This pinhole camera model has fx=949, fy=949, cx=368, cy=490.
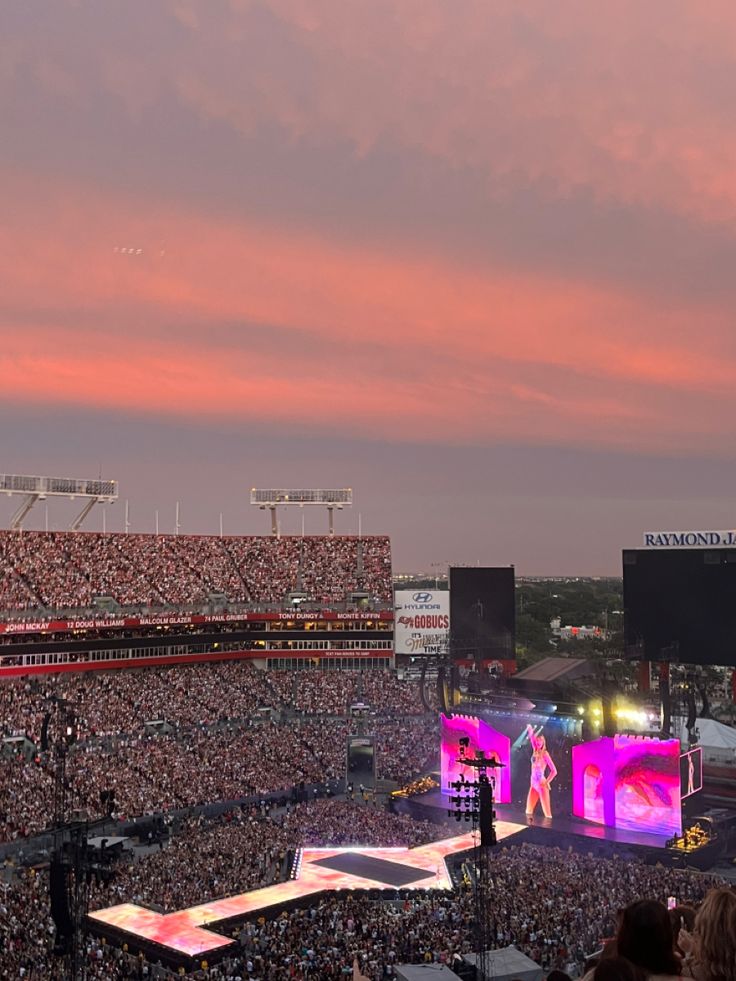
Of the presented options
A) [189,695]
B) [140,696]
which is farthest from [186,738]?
[189,695]

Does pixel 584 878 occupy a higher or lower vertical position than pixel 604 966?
lower

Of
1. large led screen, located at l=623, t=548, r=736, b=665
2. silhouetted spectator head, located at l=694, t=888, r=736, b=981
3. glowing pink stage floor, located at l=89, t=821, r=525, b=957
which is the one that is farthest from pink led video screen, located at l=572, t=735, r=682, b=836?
silhouetted spectator head, located at l=694, t=888, r=736, b=981

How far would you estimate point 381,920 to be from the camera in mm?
27531

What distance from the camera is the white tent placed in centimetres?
2264

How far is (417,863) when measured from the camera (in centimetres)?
3606

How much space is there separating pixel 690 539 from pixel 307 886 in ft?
81.0

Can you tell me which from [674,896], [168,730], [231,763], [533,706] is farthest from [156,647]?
[674,896]

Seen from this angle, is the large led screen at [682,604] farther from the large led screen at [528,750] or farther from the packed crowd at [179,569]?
the packed crowd at [179,569]

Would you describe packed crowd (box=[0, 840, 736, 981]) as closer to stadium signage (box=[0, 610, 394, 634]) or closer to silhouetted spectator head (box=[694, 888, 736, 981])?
silhouetted spectator head (box=[694, 888, 736, 981])

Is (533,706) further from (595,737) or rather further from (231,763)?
(231,763)

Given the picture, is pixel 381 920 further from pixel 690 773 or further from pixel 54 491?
pixel 54 491

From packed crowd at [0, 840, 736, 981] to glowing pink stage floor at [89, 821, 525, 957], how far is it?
77cm

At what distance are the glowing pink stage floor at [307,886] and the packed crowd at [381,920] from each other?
77 centimetres

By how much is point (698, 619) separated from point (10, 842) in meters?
31.2
